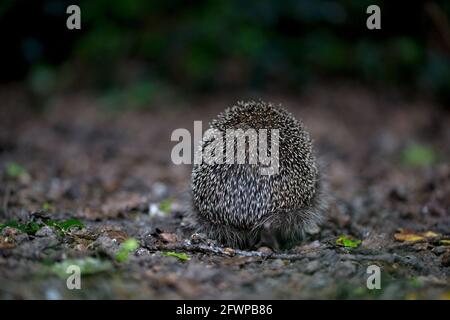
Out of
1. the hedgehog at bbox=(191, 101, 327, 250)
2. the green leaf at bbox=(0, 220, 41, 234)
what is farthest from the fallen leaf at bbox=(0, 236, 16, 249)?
the hedgehog at bbox=(191, 101, 327, 250)

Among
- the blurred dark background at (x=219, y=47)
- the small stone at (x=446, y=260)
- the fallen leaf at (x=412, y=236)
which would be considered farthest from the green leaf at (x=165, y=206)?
the blurred dark background at (x=219, y=47)

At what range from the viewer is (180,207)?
841cm

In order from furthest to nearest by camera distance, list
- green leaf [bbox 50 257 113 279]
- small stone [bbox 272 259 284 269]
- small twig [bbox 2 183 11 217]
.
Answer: small twig [bbox 2 183 11 217] < small stone [bbox 272 259 284 269] < green leaf [bbox 50 257 113 279]

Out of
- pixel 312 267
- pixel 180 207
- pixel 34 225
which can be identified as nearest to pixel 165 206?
pixel 180 207

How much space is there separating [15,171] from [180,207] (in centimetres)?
338

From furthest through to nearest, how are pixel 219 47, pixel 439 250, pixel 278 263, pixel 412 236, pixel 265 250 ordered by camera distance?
pixel 219 47, pixel 412 236, pixel 265 250, pixel 439 250, pixel 278 263

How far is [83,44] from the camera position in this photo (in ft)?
47.2

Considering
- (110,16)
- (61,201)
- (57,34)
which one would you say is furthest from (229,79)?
(61,201)

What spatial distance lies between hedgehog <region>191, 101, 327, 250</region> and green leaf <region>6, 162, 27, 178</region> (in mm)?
4251

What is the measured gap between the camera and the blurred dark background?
13.6 metres

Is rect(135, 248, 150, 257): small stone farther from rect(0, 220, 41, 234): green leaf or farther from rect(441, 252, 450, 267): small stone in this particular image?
rect(441, 252, 450, 267): small stone

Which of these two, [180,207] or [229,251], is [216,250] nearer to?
[229,251]

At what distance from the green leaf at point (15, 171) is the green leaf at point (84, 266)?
482cm

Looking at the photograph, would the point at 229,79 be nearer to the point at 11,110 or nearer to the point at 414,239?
the point at 11,110
